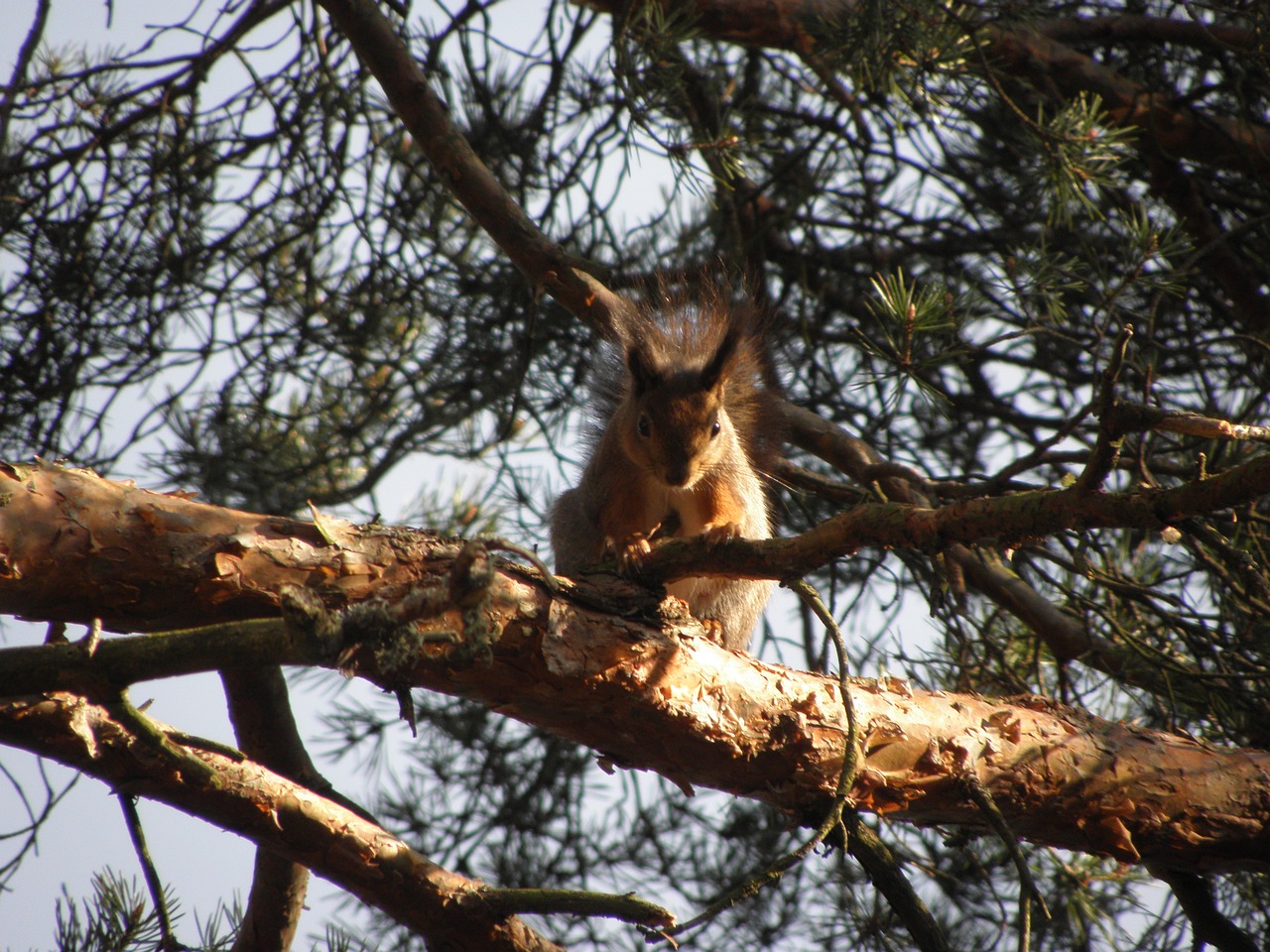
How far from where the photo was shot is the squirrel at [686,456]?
5.73 feet

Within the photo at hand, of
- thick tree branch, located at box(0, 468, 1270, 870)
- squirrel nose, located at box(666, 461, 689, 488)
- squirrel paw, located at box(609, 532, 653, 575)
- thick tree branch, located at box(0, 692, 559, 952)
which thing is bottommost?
thick tree branch, located at box(0, 692, 559, 952)

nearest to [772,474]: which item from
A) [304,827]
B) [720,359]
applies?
[720,359]

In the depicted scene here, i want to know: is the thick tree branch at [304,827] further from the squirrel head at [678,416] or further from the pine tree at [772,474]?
the squirrel head at [678,416]

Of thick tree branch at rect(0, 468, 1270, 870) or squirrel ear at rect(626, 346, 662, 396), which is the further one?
squirrel ear at rect(626, 346, 662, 396)

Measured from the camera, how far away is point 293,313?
2361mm

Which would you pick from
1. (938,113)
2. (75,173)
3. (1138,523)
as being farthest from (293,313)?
(1138,523)

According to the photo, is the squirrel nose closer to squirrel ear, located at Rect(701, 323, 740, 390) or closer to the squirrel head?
the squirrel head

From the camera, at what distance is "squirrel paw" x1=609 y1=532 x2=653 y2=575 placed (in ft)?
3.88

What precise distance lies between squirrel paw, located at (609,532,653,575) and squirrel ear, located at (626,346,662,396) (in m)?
0.34

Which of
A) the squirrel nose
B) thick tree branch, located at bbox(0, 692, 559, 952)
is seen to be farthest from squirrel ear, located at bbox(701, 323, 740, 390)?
thick tree branch, located at bbox(0, 692, 559, 952)

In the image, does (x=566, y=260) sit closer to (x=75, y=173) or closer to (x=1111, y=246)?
(x=75, y=173)

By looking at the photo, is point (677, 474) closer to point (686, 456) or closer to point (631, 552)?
point (686, 456)

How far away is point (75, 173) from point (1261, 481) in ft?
6.57

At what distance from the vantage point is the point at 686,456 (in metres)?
1.70
